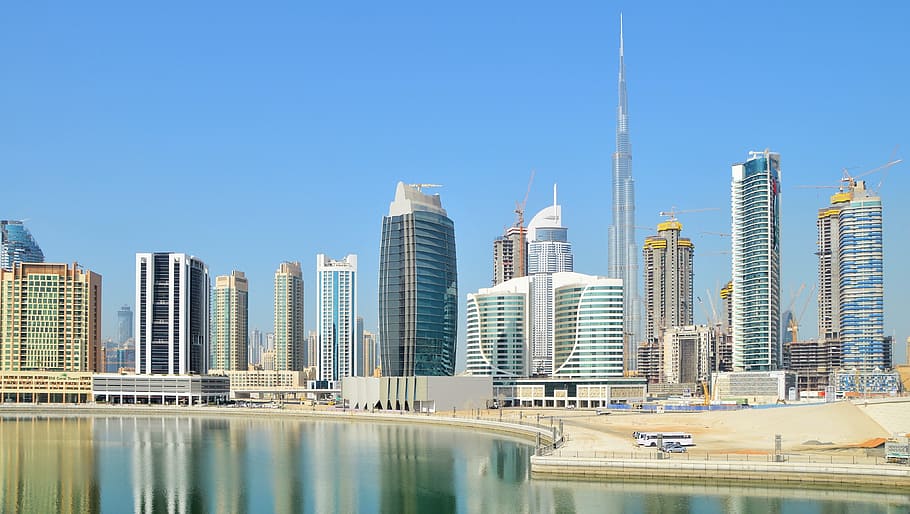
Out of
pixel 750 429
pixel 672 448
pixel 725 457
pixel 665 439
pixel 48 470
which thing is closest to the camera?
pixel 725 457

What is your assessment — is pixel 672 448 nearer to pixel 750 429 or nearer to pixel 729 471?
pixel 729 471

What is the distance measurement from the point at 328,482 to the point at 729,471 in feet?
111

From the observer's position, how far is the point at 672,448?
10038cm

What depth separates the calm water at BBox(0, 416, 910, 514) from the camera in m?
77.7

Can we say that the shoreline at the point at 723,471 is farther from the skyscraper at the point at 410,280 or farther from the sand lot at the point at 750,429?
the skyscraper at the point at 410,280

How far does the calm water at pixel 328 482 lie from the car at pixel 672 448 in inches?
521

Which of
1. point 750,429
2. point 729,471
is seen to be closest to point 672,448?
Result: point 729,471

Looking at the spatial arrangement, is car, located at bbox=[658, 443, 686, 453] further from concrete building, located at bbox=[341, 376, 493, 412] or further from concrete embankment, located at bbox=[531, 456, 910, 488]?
concrete building, located at bbox=[341, 376, 493, 412]

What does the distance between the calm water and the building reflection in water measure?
127 mm

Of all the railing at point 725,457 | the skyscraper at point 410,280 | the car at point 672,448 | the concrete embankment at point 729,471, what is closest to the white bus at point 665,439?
the car at point 672,448

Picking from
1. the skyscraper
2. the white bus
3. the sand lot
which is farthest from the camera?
the skyscraper

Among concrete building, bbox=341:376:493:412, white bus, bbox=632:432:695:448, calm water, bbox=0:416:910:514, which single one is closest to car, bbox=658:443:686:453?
white bus, bbox=632:432:695:448

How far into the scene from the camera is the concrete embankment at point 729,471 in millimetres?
83688

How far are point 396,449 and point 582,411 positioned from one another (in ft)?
264
